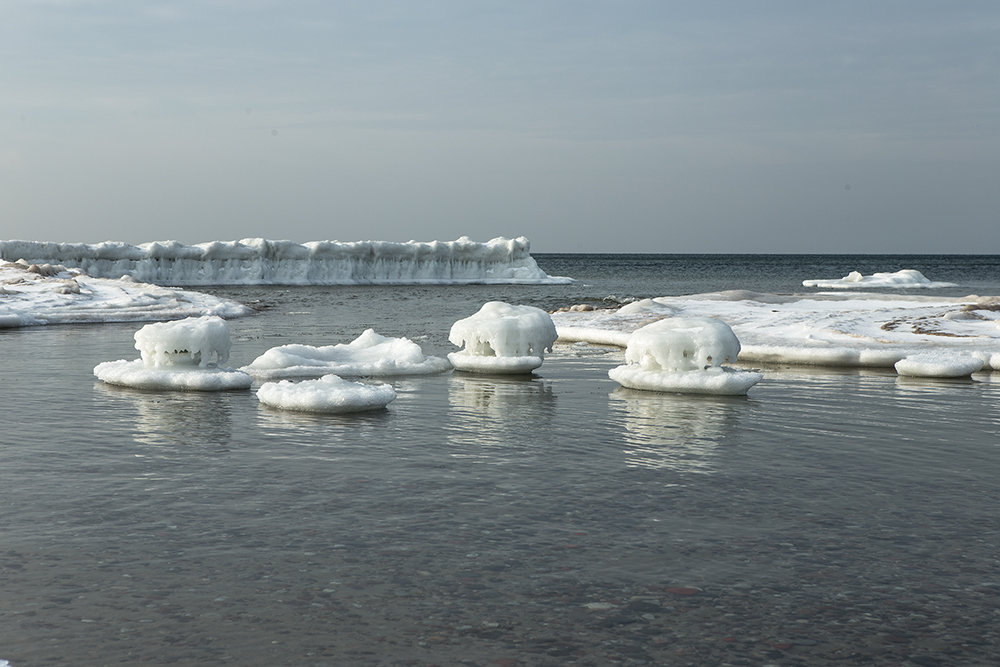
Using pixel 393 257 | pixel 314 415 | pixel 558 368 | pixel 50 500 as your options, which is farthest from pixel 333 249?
pixel 50 500

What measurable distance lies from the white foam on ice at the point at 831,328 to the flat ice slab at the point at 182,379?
340 inches

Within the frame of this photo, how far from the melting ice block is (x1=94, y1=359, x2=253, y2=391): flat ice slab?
4.93m

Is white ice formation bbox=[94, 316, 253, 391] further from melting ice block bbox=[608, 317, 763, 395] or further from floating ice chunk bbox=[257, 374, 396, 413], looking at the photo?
melting ice block bbox=[608, 317, 763, 395]

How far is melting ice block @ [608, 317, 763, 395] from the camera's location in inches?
510

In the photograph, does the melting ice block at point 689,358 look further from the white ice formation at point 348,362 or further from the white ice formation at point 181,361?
the white ice formation at point 181,361

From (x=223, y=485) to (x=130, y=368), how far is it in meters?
6.53

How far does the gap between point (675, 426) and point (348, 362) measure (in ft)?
20.9

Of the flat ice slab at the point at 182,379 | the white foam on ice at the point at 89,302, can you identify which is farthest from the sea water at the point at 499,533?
the white foam on ice at the point at 89,302

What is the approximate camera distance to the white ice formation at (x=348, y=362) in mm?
14805

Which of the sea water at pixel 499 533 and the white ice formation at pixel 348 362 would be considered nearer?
the sea water at pixel 499 533

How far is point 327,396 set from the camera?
37.0ft

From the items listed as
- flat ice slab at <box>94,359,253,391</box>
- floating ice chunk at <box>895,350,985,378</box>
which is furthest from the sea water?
floating ice chunk at <box>895,350,985,378</box>

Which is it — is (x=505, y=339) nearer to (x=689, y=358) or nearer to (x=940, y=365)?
(x=689, y=358)

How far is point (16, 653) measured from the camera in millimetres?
4824
